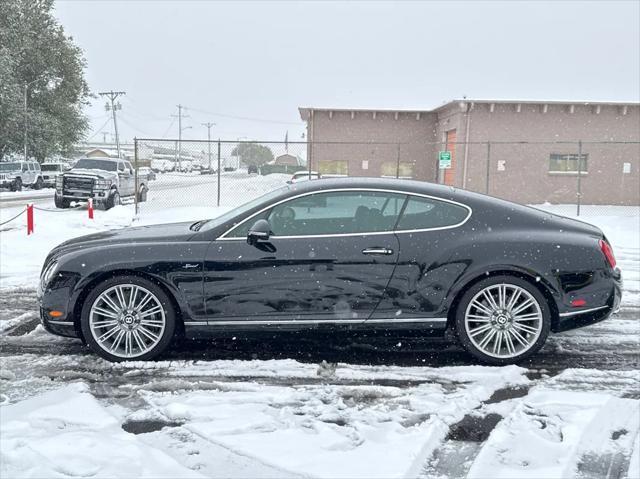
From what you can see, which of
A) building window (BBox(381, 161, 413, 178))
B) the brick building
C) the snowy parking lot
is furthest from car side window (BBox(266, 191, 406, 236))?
building window (BBox(381, 161, 413, 178))

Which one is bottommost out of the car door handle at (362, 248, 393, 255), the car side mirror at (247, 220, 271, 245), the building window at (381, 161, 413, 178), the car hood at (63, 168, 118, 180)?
the car door handle at (362, 248, 393, 255)

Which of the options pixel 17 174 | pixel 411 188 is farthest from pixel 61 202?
pixel 411 188

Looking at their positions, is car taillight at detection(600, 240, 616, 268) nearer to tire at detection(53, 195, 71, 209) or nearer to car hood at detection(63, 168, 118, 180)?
car hood at detection(63, 168, 118, 180)

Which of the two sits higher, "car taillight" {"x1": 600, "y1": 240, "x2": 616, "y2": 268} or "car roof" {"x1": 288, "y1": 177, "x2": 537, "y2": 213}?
"car roof" {"x1": 288, "y1": 177, "x2": 537, "y2": 213}

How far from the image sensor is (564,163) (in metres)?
26.5

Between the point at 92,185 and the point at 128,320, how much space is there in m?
17.7

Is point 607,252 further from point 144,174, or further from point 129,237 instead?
point 144,174

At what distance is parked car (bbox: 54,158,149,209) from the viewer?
21422mm

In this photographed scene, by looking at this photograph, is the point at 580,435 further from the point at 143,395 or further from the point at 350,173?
the point at 350,173

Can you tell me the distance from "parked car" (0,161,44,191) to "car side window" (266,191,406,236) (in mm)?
35894

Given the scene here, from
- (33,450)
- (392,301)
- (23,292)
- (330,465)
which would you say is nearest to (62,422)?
(33,450)

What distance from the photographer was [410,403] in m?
4.23

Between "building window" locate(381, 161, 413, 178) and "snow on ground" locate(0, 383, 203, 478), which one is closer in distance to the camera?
"snow on ground" locate(0, 383, 203, 478)

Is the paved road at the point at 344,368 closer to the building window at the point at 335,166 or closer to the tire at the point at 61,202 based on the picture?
the tire at the point at 61,202
